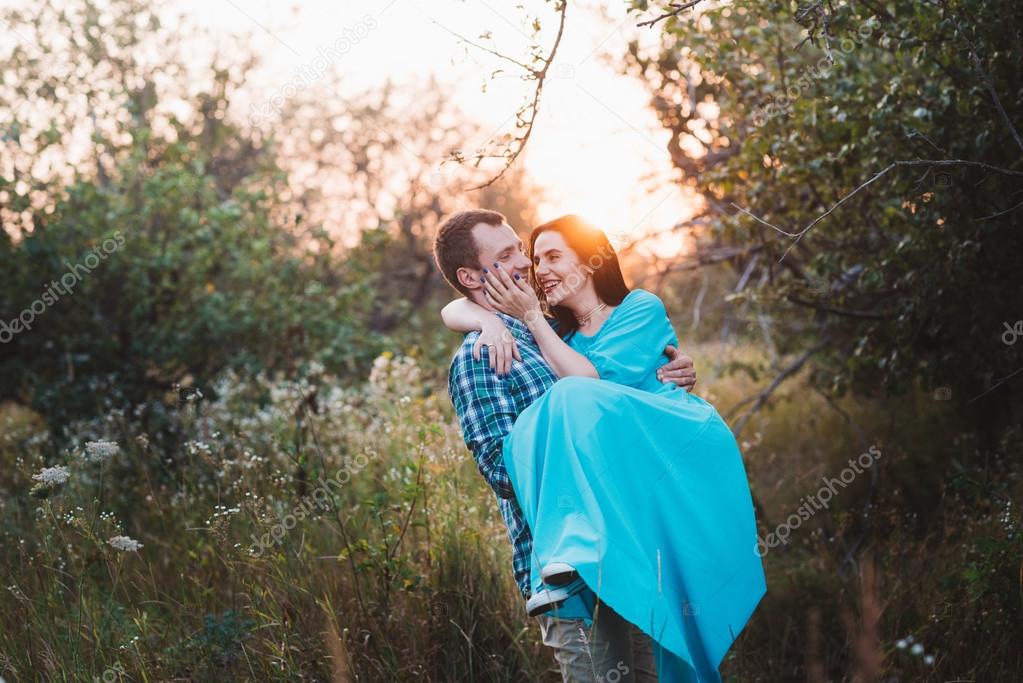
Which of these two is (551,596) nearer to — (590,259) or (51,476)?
(590,259)

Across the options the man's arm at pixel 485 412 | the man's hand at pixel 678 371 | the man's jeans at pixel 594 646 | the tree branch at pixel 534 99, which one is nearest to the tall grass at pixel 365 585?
the man's jeans at pixel 594 646

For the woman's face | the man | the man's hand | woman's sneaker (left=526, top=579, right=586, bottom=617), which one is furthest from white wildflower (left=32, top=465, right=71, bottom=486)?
the man's hand

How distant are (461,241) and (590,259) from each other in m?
0.49

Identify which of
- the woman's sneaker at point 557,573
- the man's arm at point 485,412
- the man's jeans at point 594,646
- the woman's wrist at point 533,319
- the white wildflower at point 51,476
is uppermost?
the woman's wrist at point 533,319

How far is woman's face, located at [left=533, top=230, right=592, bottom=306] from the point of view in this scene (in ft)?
10.7

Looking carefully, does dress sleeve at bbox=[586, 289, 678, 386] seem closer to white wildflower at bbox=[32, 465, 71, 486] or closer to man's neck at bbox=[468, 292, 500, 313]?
man's neck at bbox=[468, 292, 500, 313]

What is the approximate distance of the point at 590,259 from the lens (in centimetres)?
330

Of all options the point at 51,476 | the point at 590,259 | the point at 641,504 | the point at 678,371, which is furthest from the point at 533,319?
the point at 51,476

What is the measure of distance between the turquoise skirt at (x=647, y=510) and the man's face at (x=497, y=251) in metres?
0.72

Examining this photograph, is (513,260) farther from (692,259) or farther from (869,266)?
(692,259)

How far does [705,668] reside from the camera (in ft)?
8.51

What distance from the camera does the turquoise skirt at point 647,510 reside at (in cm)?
242

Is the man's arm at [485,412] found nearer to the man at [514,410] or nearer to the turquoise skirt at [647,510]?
the man at [514,410]

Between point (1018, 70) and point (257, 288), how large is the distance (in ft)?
22.1
